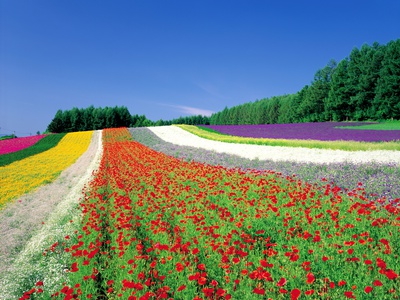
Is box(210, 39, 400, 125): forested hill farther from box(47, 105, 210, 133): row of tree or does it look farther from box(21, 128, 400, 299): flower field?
box(47, 105, 210, 133): row of tree

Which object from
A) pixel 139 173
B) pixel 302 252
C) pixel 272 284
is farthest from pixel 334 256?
pixel 139 173

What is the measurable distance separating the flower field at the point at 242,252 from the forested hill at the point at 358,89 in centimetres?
5105

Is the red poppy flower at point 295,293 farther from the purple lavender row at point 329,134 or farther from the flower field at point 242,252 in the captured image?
the purple lavender row at point 329,134

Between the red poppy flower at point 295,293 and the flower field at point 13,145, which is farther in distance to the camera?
the flower field at point 13,145

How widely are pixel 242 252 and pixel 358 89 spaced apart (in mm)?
60309

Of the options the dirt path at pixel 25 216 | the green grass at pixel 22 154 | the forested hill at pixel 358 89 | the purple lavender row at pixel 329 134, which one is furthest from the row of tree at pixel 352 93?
the green grass at pixel 22 154


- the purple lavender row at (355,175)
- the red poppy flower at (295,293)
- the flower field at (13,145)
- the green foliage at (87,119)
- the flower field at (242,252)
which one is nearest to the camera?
the red poppy flower at (295,293)

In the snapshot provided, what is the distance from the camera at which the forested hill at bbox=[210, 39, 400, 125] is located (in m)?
48.7

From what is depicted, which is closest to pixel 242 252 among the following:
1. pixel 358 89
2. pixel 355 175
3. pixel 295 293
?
pixel 295 293

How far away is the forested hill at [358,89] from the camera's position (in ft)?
160

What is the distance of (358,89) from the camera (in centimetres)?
5459

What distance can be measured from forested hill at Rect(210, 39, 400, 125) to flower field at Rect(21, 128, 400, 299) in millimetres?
51052

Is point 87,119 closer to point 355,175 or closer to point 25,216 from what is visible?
point 25,216

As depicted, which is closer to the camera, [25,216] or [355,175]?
[355,175]
